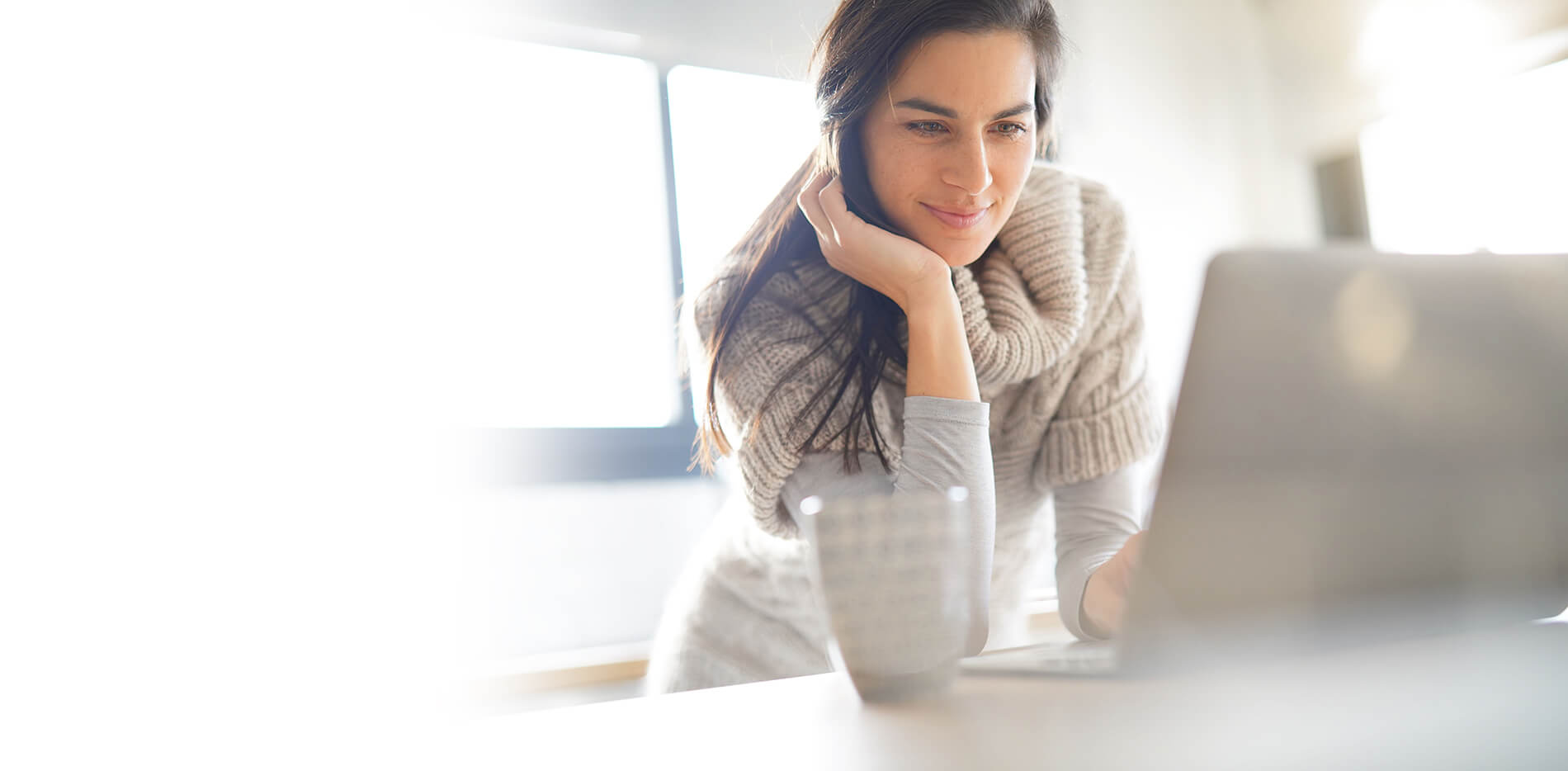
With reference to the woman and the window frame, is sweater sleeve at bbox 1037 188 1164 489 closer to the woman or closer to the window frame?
the woman

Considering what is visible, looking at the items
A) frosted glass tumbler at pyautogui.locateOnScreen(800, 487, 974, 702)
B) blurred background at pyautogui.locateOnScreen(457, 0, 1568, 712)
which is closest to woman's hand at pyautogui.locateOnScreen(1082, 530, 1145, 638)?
frosted glass tumbler at pyautogui.locateOnScreen(800, 487, 974, 702)

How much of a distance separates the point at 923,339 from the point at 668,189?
176 centimetres

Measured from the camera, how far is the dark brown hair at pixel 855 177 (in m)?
1.05

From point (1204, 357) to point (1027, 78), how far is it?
77cm

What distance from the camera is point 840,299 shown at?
1.17 m

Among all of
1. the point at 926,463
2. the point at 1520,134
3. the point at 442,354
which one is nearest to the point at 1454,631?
the point at 926,463

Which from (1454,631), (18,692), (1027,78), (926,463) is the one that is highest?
(1027,78)

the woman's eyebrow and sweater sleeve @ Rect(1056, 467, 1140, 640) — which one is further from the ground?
the woman's eyebrow

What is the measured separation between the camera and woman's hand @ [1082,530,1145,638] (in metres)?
0.86

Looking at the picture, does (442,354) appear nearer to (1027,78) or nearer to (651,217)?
(651,217)

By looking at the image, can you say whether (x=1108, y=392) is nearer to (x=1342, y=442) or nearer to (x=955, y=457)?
(x=955, y=457)

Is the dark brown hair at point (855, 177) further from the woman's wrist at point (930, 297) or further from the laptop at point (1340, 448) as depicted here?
the laptop at point (1340, 448)

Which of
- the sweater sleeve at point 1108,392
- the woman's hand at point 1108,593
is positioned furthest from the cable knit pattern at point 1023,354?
the woman's hand at point 1108,593

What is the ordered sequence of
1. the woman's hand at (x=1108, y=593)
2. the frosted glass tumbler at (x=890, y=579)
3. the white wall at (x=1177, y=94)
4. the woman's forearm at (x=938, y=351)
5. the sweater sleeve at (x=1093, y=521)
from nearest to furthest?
the frosted glass tumbler at (x=890, y=579) → the woman's hand at (x=1108, y=593) → the woman's forearm at (x=938, y=351) → the sweater sleeve at (x=1093, y=521) → the white wall at (x=1177, y=94)
